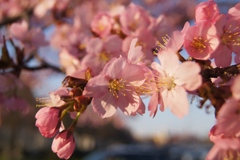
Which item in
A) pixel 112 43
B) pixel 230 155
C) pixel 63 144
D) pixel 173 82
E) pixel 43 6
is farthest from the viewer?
pixel 43 6

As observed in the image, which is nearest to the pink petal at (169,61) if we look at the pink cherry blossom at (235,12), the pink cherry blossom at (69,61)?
the pink cherry blossom at (235,12)

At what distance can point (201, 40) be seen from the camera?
983 mm

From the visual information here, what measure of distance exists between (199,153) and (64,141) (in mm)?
6279

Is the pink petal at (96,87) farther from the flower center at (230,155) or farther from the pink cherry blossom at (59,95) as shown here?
the flower center at (230,155)

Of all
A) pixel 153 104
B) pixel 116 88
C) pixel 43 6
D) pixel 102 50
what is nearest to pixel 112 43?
pixel 102 50

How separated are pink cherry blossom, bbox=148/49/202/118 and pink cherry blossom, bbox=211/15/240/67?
0.14 m

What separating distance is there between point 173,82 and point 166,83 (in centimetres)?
2

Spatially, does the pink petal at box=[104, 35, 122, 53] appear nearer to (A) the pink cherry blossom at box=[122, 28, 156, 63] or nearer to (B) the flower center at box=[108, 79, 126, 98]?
(A) the pink cherry blossom at box=[122, 28, 156, 63]

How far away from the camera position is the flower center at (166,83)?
3.07ft

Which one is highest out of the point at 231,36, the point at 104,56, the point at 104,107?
the point at 231,36

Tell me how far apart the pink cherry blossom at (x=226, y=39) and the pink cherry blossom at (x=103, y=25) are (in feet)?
2.43

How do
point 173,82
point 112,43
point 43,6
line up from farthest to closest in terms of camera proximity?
point 43,6, point 112,43, point 173,82

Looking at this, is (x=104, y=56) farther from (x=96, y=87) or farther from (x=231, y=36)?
(x=231, y=36)

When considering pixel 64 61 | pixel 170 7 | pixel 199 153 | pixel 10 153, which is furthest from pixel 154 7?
pixel 10 153
